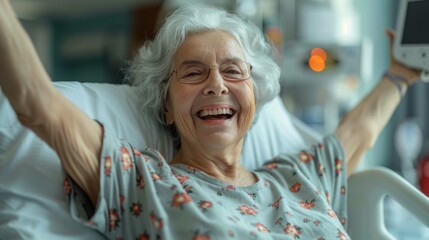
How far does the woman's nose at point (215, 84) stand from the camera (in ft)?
4.46

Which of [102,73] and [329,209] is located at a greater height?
[329,209]

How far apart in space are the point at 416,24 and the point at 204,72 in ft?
2.39

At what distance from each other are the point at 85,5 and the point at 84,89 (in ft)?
18.3

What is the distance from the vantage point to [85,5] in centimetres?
679

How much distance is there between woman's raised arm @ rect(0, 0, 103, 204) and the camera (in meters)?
0.97

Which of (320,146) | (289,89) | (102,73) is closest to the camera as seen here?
(320,146)

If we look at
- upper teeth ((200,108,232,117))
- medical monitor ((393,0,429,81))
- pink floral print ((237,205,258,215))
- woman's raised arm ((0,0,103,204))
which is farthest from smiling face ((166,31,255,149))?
medical monitor ((393,0,429,81))

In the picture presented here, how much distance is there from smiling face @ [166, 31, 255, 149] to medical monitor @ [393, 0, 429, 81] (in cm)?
58

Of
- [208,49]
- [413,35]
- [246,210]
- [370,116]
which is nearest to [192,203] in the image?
[246,210]

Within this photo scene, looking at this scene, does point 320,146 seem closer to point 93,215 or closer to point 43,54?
point 93,215

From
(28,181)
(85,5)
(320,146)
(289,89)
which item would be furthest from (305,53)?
(85,5)

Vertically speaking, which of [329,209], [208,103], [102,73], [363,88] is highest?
[208,103]

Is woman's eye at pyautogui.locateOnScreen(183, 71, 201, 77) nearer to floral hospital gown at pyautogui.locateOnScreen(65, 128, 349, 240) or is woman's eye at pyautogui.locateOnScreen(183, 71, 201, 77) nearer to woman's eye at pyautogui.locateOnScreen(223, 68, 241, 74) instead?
woman's eye at pyautogui.locateOnScreen(223, 68, 241, 74)

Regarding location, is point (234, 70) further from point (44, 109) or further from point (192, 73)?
point (44, 109)
